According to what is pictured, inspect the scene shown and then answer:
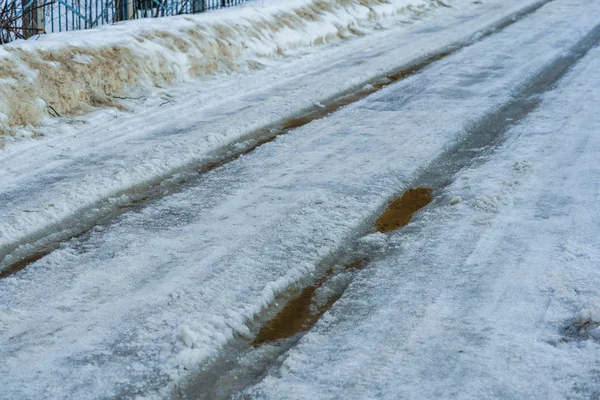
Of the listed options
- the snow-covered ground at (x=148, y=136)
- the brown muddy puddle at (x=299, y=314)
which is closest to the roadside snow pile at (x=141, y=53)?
the snow-covered ground at (x=148, y=136)

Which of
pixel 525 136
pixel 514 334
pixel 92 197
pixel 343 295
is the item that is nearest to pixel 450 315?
pixel 514 334

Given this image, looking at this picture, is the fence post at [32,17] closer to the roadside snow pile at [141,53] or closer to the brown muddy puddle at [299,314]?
the roadside snow pile at [141,53]

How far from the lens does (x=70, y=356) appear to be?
3.09m

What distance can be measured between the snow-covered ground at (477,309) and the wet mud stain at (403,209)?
0.13 metres

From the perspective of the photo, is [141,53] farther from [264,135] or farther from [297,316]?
[297,316]

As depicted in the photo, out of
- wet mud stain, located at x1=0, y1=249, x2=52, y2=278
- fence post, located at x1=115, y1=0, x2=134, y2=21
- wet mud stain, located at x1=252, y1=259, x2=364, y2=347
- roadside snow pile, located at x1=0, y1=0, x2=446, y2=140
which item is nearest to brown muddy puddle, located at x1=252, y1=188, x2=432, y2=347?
wet mud stain, located at x1=252, y1=259, x2=364, y2=347

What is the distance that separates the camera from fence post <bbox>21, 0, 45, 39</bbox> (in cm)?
813

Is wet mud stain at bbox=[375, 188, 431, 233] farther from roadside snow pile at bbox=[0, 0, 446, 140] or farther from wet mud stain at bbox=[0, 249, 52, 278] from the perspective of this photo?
roadside snow pile at bbox=[0, 0, 446, 140]

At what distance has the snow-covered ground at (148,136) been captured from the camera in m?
4.67

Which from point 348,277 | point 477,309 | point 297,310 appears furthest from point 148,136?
point 477,309

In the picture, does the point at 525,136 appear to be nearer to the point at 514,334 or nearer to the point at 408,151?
the point at 408,151

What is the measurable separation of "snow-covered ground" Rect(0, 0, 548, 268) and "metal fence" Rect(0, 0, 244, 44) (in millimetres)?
1738

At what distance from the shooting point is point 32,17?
8.36m

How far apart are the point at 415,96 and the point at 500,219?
10.9ft
